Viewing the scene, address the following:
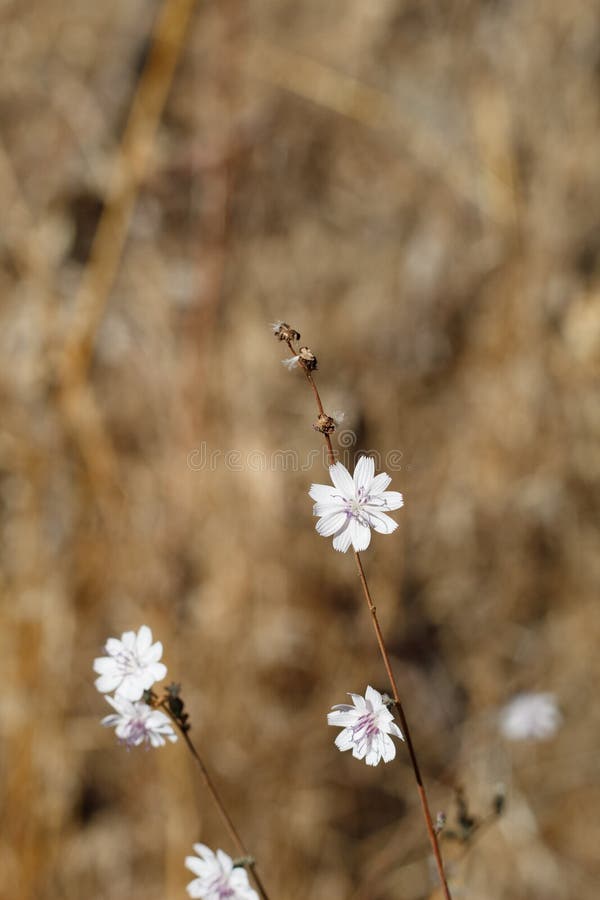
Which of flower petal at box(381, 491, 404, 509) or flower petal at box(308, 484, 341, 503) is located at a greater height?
flower petal at box(308, 484, 341, 503)

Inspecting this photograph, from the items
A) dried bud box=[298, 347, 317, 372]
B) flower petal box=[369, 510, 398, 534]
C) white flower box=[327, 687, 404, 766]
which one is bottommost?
white flower box=[327, 687, 404, 766]

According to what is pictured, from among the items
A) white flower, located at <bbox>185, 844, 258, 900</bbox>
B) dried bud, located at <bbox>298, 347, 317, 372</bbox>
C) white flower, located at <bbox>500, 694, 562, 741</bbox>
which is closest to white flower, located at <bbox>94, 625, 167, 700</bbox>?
white flower, located at <bbox>185, 844, 258, 900</bbox>

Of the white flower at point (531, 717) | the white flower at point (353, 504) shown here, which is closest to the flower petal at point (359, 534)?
the white flower at point (353, 504)

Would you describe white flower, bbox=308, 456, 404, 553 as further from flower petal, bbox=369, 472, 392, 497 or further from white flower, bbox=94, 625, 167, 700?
white flower, bbox=94, 625, 167, 700

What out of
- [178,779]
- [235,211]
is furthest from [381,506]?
[235,211]

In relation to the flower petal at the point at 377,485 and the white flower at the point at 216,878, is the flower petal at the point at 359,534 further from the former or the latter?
the white flower at the point at 216,878

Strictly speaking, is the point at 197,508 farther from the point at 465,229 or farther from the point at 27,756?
the point at 465,229
